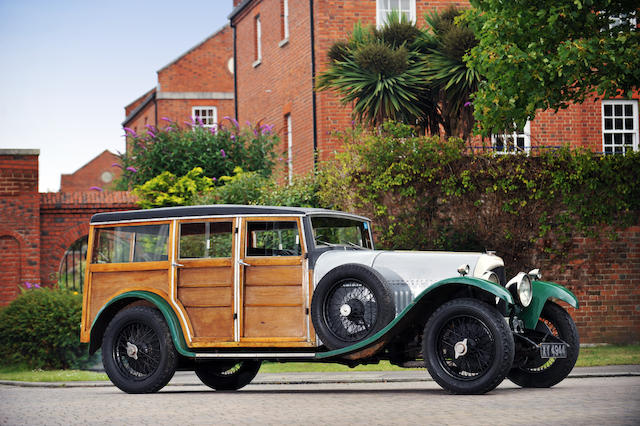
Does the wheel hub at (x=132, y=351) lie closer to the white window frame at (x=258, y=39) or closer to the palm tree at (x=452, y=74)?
the palm tree at (x=452, y=74)

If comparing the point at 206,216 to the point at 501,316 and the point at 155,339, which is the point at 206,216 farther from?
the point at 501,316

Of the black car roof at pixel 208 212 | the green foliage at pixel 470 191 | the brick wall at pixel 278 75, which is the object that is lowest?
the black car roof at pixel 208 212

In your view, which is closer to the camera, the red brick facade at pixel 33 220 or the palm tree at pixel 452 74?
the palm tree at pixel 452 74

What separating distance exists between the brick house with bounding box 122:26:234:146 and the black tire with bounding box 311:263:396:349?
3051 centimetres

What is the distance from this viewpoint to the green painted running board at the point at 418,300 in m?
8.20

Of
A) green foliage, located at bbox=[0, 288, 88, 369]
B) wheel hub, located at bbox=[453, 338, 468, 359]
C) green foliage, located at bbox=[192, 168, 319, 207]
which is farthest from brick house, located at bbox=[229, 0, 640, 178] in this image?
wheel hub, located at bbox=[453, 338, 468, 359]

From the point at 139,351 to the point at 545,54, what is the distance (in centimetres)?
868

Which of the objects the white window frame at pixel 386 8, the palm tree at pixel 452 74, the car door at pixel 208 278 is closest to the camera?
the car door at pixel 208 278

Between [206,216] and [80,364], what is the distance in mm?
7476

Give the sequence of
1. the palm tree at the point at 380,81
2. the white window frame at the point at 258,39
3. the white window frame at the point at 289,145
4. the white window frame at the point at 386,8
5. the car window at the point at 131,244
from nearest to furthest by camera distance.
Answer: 1. the car window at the point at 131,244
2. the palm tree at the point at 380,81
3. the white window frame at the point at 386,8
4. the white window frame at the point at 289,145
5. the white window frame at the point at 258,39

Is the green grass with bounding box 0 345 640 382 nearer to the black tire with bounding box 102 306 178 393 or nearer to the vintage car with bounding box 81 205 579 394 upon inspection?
the vintage car with bounding box 81 205 579 394

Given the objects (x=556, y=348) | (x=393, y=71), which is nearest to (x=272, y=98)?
(x=393, y=71)

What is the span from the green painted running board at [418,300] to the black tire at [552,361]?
0.87m

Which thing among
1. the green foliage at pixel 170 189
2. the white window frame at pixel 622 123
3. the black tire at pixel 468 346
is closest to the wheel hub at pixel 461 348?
the black tire at pixel 468 346
